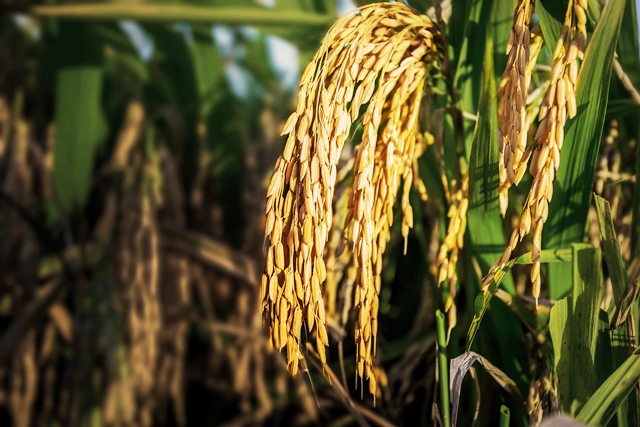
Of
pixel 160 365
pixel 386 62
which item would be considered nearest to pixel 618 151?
pixel 386 62

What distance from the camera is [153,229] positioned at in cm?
122

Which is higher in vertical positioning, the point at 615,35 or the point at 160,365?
the point at 615,35

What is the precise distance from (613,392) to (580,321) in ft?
0.22

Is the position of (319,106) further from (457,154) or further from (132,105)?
(132,105)

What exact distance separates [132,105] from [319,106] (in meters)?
0.98

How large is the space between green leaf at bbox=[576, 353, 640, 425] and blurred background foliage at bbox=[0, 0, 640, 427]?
0.32m

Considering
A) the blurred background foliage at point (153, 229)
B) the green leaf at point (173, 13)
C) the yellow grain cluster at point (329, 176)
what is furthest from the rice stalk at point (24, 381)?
the yellow grain cluster at point (329, 176)

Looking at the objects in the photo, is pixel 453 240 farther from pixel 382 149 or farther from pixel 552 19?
pixel 552 19

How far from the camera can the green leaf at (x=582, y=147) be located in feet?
1.79

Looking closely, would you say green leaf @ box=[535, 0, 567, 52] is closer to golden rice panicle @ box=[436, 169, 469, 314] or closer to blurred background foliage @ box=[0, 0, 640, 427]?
golden rice panicle @ box=[436, 169, 469, 314]

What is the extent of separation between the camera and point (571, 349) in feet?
1.87

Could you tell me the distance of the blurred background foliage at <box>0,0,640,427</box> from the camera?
120 cm

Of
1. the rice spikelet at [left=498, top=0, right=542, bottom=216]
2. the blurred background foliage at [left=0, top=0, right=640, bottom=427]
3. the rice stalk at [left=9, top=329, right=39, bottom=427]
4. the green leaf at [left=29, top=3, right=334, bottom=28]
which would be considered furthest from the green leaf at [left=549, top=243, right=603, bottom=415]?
the rice stalk at [left=9, top=329, right=39, bottom=427]

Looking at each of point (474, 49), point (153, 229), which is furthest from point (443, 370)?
point (153, 229)
